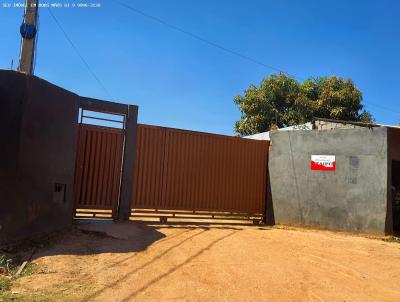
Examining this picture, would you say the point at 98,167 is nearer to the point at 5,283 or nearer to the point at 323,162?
the point at 5,283

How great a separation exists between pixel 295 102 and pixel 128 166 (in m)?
13.9

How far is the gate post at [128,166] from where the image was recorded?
1021 cm

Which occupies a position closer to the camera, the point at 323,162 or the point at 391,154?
the point at 391,154


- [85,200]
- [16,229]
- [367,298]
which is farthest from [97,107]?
[367,298]

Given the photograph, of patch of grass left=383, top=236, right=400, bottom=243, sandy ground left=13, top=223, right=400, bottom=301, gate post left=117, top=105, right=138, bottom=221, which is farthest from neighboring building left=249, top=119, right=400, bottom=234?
gate post left=117, top=105, right=138, bottom=221

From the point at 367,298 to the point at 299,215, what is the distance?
645 centimetres

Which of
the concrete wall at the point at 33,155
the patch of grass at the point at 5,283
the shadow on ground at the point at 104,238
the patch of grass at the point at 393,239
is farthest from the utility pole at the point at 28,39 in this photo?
the patch of grass at the point at 393,239

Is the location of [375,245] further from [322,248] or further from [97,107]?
[97,107]

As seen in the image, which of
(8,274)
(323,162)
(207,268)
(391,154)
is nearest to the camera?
(8,274)

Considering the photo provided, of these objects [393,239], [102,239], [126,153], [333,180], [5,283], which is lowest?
[5,283]

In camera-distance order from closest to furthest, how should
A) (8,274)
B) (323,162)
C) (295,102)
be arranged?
(8,274)
(323,162)
(295,102)

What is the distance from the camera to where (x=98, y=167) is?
9.95 metres

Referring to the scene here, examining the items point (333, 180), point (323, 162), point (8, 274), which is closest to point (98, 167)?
point (8, 274)

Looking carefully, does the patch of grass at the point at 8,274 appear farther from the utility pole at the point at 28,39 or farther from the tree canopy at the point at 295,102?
the tree canopy at the point at 295,102
